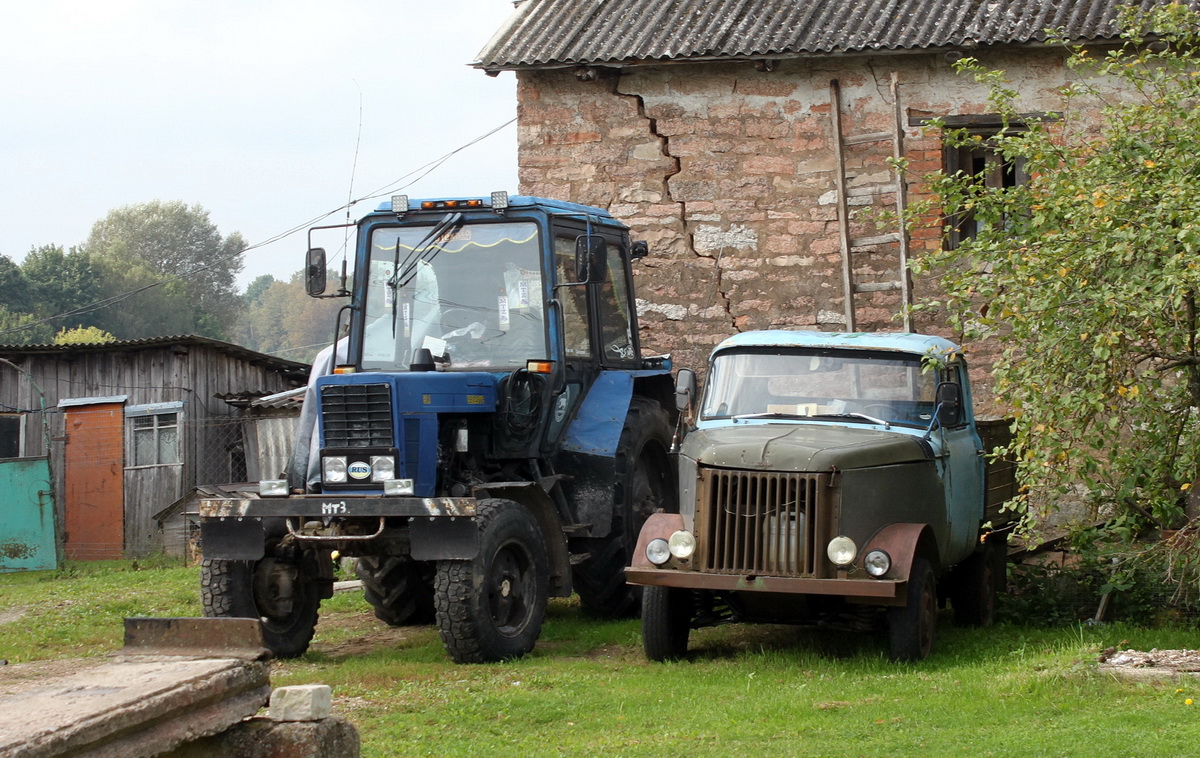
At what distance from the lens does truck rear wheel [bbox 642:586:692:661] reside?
7617 mm

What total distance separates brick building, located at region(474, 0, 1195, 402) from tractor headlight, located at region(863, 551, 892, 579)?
5364 mm

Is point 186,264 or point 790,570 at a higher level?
point 186,264

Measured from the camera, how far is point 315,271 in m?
8.72

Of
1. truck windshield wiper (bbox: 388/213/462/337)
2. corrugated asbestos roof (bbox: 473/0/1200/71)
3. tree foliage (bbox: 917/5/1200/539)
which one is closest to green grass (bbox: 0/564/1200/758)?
tree foliage (bbox: 917/5/1200/539)

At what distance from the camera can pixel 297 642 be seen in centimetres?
815

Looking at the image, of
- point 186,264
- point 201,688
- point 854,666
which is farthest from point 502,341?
point 186,264

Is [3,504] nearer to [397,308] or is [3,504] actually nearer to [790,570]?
[397,308]

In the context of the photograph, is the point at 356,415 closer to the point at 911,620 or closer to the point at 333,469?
the point at 333,469

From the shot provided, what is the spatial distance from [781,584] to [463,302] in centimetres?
280

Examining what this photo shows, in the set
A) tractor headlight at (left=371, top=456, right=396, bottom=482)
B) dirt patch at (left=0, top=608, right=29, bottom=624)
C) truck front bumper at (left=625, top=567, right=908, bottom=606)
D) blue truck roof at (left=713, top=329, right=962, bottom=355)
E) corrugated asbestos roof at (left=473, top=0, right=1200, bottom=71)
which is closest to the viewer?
truck front bumper at (left=625, top=567, right=908, bottom=606)

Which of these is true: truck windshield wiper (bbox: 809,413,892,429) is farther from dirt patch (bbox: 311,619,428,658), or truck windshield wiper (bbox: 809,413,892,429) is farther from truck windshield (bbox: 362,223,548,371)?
dirt patch (bbox: 311,619,428,658)

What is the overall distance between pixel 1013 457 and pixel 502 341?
4012 millimetres

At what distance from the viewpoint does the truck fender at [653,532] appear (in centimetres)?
757

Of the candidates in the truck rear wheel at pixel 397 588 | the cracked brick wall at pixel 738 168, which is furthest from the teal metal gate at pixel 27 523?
the truck rear wheel at pixel 397 588
